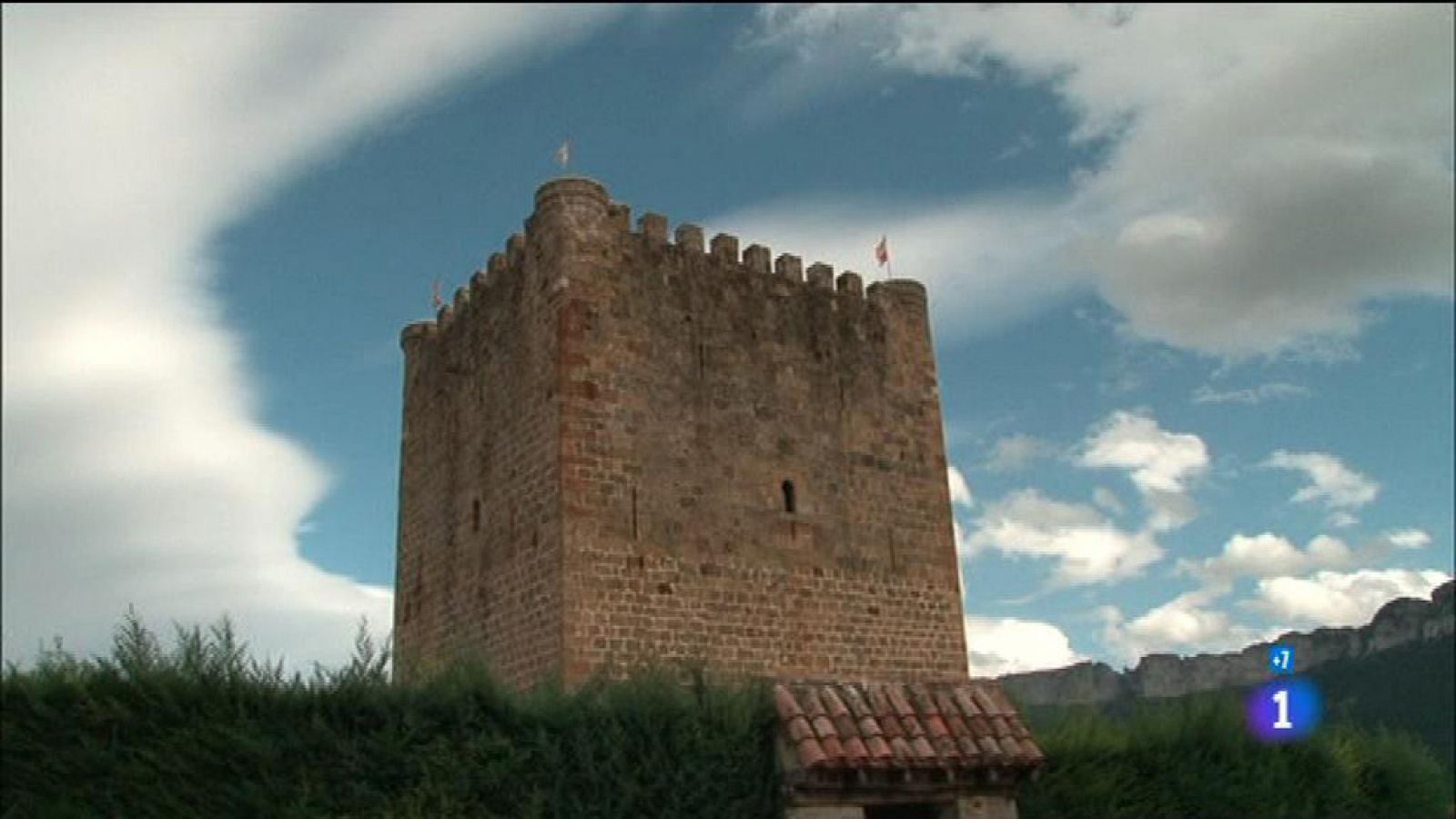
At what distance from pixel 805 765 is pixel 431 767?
2.65m

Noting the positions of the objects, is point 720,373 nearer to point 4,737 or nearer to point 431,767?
point 431,767

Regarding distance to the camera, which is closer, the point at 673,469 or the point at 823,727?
the point at 823,727

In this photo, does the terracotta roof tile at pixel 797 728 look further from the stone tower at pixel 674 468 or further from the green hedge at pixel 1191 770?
the stone tower at pixel 674 468

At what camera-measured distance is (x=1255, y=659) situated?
78.4 m

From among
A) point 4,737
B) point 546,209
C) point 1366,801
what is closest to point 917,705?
point 4,737

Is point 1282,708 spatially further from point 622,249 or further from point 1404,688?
point 1404,688

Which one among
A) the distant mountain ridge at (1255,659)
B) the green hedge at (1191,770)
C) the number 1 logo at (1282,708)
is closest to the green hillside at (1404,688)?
the distant mountain ridge at (1255,659)

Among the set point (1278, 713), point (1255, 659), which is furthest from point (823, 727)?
point (1255, 659)

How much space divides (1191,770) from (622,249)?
938cm

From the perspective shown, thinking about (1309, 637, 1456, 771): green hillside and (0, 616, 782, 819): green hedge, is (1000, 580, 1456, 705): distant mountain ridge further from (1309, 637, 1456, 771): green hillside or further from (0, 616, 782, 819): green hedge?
(0, 616, 782, 819): green hedge

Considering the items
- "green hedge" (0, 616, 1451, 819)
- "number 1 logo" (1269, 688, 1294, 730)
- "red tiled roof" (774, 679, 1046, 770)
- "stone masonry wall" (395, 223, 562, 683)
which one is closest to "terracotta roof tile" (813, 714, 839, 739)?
"red tiled roof" (774, 679, 1046, 770)

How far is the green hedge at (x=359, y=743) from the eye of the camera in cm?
808

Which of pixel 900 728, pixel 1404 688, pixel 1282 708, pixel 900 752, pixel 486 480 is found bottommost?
pixel 900 752

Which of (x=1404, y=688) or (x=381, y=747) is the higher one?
(x=1404, y=688)
